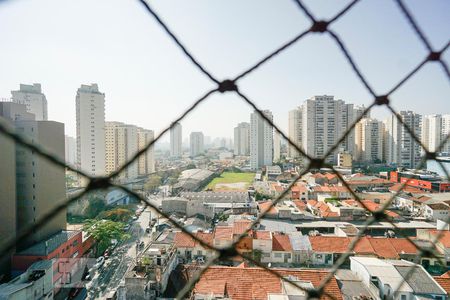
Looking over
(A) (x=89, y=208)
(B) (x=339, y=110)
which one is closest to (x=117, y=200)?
(A) (x=89, y=208)

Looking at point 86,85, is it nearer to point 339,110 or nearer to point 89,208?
point 89,208

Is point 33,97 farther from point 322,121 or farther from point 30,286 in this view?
point 322,121

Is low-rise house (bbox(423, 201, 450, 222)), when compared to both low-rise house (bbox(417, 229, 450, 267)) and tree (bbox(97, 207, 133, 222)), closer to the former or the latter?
low-rise house (bbox(417, 229, 450, 267))

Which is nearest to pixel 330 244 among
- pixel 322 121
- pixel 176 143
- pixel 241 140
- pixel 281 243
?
pixel 281 243

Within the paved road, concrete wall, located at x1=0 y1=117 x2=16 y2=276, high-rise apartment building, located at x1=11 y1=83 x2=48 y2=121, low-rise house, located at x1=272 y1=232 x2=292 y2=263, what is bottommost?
the paved road

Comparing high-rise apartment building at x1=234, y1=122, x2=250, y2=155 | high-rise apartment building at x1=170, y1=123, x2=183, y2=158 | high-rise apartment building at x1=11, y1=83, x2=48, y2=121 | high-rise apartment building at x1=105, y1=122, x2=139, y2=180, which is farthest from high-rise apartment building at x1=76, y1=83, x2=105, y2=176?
high-rise apartment building at x1=170, y1=123, x2=183, y2=158

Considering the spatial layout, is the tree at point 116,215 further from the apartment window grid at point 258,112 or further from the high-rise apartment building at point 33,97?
the apartment window grid at point 258,112

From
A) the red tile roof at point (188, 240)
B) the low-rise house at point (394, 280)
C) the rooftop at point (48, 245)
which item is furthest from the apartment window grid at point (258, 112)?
the rooftop at point (48, 245)

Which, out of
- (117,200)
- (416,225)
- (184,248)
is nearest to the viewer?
(184,248)
